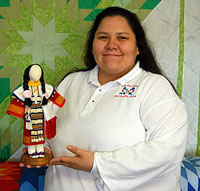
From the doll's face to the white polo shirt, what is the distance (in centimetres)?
26

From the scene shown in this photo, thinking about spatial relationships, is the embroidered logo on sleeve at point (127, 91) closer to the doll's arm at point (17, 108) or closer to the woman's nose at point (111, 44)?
the woman's nose at point (111, 44)

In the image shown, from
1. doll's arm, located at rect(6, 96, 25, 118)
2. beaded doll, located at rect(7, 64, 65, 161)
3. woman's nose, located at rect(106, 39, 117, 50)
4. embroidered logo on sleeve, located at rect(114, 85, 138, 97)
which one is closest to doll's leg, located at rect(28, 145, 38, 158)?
beaded doll, located at rect(7, 64, 65, 161)

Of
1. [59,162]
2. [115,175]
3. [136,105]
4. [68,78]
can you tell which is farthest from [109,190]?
[68,78]

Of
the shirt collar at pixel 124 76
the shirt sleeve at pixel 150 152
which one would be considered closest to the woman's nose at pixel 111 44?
the shirt collar at pixel 124 76

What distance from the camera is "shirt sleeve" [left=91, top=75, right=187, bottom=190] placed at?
3.16ft

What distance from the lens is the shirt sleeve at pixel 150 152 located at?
0.96 meters

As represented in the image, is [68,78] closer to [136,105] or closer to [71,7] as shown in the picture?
[136,105]

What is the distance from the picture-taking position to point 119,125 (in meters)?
1.03

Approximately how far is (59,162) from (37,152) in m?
0.08

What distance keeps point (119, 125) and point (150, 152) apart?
0.15m

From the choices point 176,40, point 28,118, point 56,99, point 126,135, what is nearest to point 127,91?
point 126,135

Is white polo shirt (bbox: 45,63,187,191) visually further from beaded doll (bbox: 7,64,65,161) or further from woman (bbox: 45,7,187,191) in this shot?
beaded doll (bbox: 7,64,65,161)

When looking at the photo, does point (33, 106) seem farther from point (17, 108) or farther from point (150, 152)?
point (150, 152)

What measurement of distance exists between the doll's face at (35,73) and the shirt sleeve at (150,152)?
0.33 m
